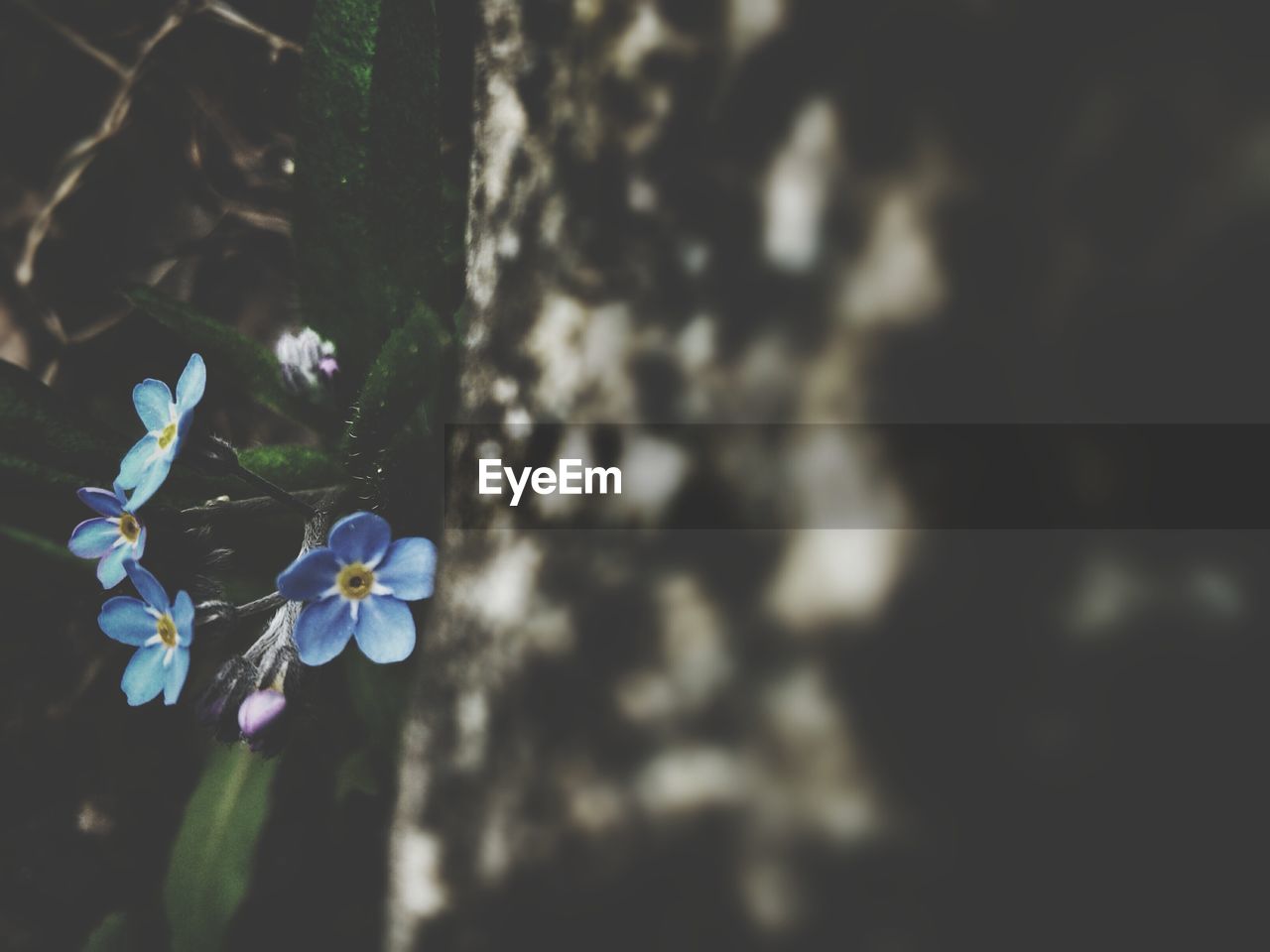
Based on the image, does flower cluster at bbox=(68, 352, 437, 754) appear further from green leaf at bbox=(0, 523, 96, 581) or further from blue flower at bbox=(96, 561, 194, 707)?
green leaf at bbox=(0, 523, 96, 581)

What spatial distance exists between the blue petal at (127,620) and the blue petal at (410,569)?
0.20 metres

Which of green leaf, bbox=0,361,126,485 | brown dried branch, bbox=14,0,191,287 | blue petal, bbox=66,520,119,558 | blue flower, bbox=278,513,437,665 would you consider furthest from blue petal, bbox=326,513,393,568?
brown dried branch, bbox=14,0,191,287

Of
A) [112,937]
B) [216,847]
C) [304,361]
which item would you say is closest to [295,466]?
[304,361]

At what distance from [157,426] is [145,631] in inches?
6.6

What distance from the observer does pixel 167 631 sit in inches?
23.7

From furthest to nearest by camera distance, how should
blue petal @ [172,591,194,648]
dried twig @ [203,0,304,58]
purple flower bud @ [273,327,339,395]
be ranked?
dried twig @ [203,0,304,58], purple flower bud @ [273,327,339,395], blue petal @ [172,591,194,648]

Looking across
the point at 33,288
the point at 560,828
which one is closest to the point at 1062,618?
the point at 560,828

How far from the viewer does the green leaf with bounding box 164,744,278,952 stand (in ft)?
2.17

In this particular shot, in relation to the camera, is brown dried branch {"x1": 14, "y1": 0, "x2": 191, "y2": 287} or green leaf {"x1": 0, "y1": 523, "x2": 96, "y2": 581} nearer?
green leaf {"x1": 0, "y1": 523, "x2": 96, "y2": 581}

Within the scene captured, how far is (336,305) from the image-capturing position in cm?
81

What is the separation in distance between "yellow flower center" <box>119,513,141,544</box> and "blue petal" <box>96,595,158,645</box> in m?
0.05

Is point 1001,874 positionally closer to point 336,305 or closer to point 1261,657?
point 1261,657

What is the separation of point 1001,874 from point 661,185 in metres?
0.41

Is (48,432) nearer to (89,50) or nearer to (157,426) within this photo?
(157,426)
